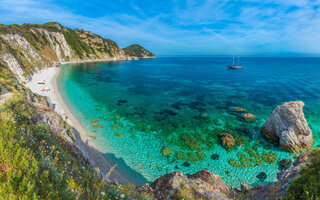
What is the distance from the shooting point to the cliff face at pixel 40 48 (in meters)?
44.1

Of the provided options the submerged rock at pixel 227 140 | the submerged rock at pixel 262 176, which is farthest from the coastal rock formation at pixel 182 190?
the submerged rock at pixel 227 140

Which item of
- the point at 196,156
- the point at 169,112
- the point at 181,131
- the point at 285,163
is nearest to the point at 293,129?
the point at 285,163

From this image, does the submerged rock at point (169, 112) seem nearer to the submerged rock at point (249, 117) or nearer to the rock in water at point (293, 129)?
the submerged rock at point (249, 117)

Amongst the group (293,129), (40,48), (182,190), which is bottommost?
(293,129)

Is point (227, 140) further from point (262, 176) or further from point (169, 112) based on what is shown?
point (169, 112)

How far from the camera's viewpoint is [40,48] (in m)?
94.8

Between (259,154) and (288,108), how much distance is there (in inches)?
301

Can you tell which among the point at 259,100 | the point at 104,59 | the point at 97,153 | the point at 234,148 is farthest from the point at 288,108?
the point at 104,59

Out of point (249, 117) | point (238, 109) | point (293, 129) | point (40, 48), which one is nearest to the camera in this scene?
point (293, 129)

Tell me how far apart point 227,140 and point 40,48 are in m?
124

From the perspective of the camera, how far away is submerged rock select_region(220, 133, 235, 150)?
1886 cm

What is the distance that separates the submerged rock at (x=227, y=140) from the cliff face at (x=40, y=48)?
2090 inches

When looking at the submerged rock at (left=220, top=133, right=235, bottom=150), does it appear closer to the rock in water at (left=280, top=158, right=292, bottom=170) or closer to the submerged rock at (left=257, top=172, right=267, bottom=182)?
the submerged rock at (left=257, top=172, right=267, bottom=182)

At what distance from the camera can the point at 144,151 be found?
1788 cm
